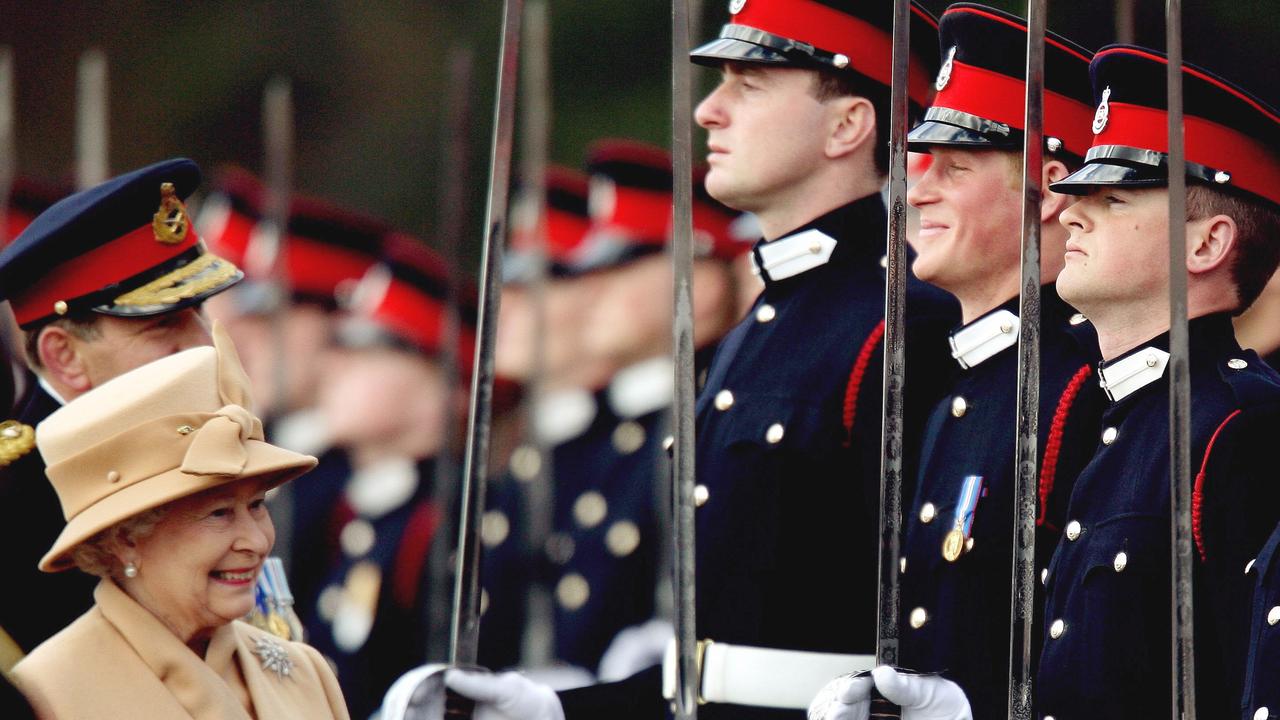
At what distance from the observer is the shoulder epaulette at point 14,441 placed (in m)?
4.93

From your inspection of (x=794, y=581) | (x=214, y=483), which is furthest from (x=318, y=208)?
(x=214, y=483)

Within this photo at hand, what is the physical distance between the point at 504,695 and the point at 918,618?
76 cm

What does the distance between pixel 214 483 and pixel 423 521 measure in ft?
16.7

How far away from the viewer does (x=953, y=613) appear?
463 centimetres

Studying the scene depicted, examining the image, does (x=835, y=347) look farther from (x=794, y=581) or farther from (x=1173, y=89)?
(x=1173, y=89)

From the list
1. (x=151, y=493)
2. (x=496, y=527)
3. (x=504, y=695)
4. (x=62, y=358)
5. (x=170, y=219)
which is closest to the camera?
(x=151, y=493)

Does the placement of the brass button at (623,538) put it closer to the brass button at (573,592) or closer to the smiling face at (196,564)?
the brass button at (573,592)

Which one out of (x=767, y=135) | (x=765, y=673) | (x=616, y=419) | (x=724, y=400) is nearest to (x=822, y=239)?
(x=767, y=135)

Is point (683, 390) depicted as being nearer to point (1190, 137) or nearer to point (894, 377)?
point (894, 377)

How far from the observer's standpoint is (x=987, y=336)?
4727mm

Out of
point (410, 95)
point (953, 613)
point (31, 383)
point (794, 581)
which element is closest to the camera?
point (953, 613)

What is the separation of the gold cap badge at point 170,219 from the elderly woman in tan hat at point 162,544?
1299mm

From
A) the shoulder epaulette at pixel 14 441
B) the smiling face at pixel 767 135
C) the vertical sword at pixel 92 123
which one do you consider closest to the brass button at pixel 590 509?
the vertical sword at pixel 92 123

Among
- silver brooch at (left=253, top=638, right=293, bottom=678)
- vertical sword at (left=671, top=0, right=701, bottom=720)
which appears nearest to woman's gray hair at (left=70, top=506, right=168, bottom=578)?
silver brooch at (left=253, top=638, right=293, bottom=678)
